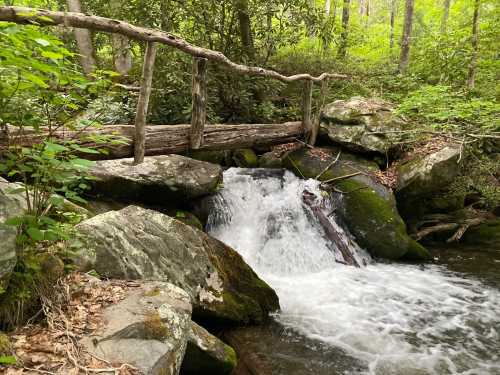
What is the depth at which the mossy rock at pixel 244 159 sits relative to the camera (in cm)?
940

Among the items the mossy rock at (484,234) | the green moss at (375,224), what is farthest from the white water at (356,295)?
the mossy rock at (484,234)

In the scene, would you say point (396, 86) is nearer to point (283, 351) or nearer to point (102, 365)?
point (283, 351)

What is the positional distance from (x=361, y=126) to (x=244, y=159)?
9.77 ft

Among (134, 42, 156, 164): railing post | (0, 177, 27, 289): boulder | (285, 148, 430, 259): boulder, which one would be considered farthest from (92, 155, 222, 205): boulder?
(0, 177, 27, 289): boulder

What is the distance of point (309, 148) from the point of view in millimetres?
9547

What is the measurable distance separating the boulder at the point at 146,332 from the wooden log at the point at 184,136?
188 cm

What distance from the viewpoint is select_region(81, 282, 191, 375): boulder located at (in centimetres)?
238

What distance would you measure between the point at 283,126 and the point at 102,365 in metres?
7.62

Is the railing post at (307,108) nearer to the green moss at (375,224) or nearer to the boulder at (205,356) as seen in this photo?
the green moss at (375,224)

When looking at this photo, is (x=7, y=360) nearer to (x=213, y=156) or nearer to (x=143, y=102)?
(x=143, y=102)

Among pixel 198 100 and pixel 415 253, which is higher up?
pixel 198 100

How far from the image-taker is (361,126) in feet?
30.4

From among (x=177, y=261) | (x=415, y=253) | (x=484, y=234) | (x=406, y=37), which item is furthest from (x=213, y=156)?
(x=406, y=37)

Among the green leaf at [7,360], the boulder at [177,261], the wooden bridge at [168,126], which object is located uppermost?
the wooden bridge at [168,126]
